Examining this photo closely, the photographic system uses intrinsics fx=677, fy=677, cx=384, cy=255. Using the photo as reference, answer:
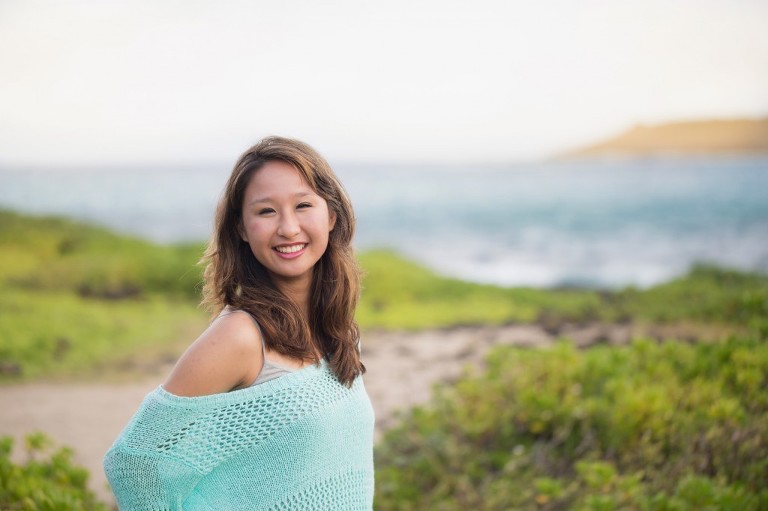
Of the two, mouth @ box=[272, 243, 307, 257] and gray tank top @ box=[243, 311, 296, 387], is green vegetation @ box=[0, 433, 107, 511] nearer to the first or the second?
gray tank top @ box=[243, 311, 296, 387]

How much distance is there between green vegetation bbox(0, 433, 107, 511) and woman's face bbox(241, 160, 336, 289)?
4.52ft

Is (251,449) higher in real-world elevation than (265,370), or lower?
lower

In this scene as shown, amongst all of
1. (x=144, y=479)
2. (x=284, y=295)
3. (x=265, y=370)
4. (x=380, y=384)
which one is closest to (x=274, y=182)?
(x=284, y=295)

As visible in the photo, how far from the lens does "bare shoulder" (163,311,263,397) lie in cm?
161

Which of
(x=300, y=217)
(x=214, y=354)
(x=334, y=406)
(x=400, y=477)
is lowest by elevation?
(x=400, y=477)

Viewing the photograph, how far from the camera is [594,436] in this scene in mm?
3924

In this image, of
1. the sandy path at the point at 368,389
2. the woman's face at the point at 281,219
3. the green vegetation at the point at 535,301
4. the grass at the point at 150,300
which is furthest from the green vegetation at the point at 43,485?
the green vegetation at the point at 535,301

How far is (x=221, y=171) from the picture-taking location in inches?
2827

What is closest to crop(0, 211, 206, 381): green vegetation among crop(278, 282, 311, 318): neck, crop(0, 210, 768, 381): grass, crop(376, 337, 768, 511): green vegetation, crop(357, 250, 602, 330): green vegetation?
crop(0, 210, 768, 381): grass

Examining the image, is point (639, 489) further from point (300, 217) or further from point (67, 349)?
point (67, 349)

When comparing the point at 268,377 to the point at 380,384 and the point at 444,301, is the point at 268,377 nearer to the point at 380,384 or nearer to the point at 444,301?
the point at 380,384

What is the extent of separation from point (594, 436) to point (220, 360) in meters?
2.92

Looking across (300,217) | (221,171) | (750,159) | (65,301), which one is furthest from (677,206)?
(221,171)

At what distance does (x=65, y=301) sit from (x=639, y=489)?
698cm
